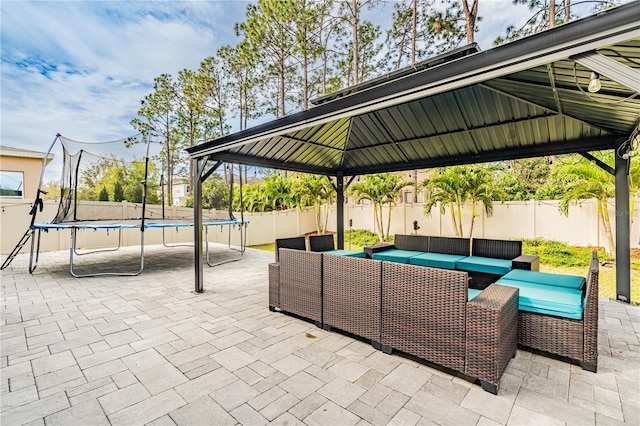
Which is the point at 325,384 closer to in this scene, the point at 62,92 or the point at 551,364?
the point at 551,364

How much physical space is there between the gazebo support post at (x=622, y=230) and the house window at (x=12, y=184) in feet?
57.5

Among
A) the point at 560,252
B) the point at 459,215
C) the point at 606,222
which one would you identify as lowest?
the point at 560,252

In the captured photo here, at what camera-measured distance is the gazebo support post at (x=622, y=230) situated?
4.18 m

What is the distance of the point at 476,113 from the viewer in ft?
14.0

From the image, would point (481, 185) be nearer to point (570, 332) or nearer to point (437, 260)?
point (437, 260)

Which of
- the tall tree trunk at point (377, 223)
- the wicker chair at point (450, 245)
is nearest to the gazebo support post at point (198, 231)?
the wicker chair at point (450, 245)

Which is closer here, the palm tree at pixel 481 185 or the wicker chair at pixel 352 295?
the wicker chair at pixel 352 295

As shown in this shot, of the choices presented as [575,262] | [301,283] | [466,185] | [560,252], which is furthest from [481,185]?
[301,283]

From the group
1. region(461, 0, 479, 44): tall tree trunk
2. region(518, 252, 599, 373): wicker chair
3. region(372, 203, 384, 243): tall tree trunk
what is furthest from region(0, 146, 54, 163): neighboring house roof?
region(461, 0, 479, 44): tall tree trunk

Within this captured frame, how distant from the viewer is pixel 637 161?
646 cm

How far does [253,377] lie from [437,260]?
340 cm

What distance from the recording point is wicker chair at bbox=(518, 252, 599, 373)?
2.43 meters

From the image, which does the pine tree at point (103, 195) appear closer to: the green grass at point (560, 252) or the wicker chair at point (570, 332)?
A: the wicker chair at point (570, 332)

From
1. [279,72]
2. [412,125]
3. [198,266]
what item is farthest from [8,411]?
[279,72]
